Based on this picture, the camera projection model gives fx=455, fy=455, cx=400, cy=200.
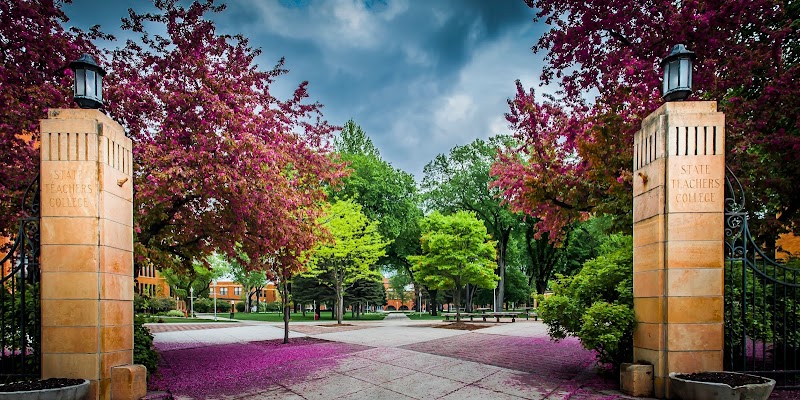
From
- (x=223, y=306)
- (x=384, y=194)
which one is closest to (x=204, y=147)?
(x=384, y=194)

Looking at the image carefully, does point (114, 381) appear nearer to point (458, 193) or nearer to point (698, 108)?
point (698, 108)

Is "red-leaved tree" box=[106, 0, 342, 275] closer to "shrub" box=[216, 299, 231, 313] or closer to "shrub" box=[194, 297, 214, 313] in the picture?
"shrub" box=[194, 297, 214, 313]

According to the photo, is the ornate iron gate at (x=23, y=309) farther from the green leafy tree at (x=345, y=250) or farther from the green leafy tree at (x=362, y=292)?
the green leafy tree at (x=362, y=292)

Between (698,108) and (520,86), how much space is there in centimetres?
478

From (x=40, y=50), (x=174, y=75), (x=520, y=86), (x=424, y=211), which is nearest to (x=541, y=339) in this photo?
(x=520, y=86)

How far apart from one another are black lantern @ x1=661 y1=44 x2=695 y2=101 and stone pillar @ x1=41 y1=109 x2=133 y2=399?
301 inches

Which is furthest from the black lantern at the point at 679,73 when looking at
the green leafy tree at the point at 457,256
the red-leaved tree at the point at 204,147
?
the green leafy tree at the point at 457,256

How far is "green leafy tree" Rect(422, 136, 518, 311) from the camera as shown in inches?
1378

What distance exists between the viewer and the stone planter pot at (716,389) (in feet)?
16.3

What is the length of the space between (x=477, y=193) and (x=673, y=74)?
2990 cm

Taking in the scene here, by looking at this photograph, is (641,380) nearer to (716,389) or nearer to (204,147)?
(716,389)

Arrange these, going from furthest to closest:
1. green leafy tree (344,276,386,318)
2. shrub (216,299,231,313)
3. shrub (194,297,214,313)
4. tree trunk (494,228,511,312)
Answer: shrub (216,299,231,313)
shrub (194,297,214,313)
tree trunk (494,228,511,312)
green leafy tree (344,276,386,318)

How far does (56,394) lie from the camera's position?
5.21 meters

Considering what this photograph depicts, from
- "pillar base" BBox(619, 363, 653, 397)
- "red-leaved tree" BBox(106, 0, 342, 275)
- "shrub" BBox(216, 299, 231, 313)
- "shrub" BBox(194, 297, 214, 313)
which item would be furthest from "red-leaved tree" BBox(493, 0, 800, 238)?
"shrub" BBox(216, 299, 231, 313)
